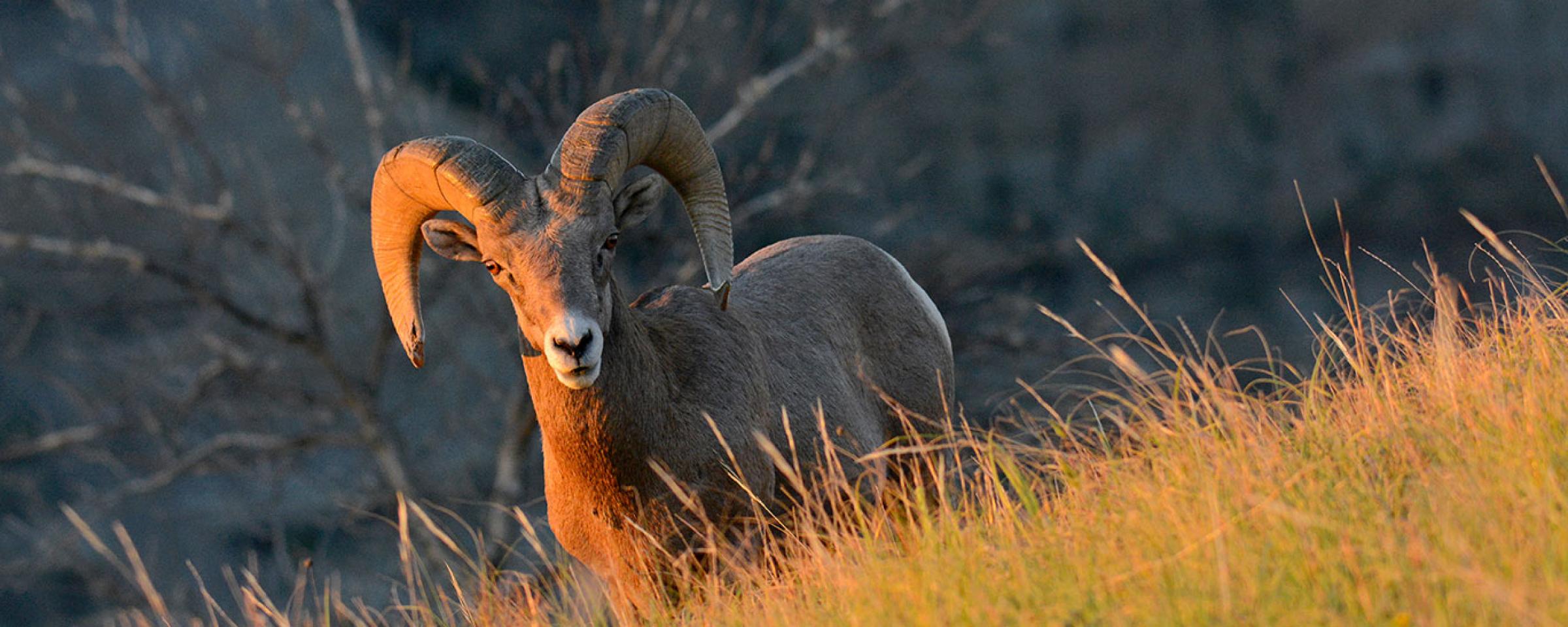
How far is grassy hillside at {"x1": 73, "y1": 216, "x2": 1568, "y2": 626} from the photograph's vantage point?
2355mm

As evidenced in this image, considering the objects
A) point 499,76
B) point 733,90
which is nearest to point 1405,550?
point 733,90

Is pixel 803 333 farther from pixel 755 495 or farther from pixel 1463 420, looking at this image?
pixel 1463 420

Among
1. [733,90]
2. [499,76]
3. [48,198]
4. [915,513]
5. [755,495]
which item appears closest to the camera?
[755,495]

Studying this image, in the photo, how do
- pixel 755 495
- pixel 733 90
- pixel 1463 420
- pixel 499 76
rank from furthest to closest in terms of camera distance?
pixel 499 76, pixel 733 90, pixel 755 495, pixel 1463 420

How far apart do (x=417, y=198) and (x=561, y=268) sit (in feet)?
3.03

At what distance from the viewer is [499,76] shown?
1997cm

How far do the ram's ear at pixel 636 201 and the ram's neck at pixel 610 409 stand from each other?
1.22 feet

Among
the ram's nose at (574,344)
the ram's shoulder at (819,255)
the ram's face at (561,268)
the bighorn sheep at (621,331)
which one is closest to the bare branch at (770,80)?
the ram's shoulder at (819,255)

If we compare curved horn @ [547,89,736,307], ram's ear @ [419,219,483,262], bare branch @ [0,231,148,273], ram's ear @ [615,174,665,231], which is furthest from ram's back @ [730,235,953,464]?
bare branch @ [0,231,148,273]

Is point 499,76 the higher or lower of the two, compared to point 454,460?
higher

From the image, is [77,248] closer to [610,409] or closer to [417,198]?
[417,198]

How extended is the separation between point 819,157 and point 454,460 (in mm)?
6117

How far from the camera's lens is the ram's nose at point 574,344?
4.11 metres

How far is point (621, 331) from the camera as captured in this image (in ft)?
15.4
